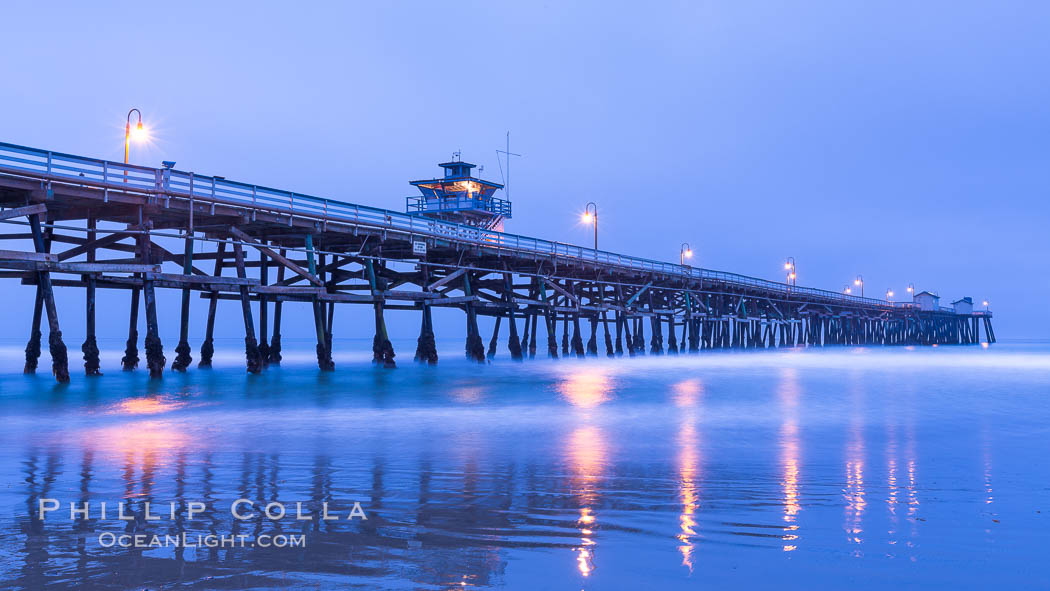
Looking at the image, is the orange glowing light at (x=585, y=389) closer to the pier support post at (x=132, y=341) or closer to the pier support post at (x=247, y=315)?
the pier support post at (x=247, y=315)

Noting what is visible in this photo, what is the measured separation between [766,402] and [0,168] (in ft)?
61.8

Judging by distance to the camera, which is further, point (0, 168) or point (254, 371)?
point (254, 371)

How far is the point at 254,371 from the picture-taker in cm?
Result: 2533

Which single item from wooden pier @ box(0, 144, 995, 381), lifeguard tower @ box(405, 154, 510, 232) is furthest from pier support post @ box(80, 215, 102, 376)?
lifeguard tower @ box(405, 154, 510, 232)

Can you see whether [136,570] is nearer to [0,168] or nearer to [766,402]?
[0,168]

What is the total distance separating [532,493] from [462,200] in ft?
131

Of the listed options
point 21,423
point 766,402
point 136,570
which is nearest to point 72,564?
point 136,570

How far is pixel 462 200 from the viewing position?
46844mm

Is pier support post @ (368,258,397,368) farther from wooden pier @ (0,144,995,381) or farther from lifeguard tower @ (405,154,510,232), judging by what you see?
lifeguard tower @ (405,154,510,232)

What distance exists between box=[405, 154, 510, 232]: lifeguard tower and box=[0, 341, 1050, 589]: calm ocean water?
97.9ft

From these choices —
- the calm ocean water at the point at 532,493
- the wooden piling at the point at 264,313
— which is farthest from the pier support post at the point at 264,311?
the calm ocean water at the point at 532,493

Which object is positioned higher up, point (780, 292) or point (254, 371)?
point (780, 292)

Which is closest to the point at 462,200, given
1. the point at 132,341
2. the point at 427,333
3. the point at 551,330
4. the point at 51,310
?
the point at 551,330

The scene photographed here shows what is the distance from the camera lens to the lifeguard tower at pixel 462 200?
46.9m
